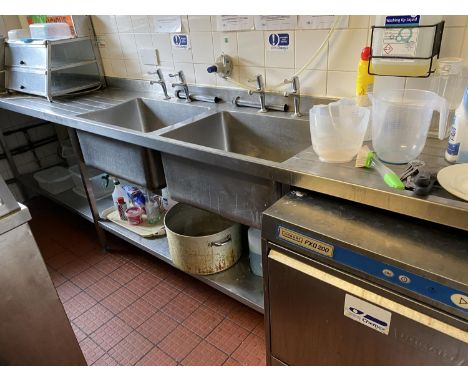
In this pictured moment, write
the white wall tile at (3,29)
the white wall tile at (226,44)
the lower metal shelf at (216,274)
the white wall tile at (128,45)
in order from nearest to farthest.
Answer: the lower metal shelf at (216,274), the white wall tile at (226,44), the white wall tile at (128,45), the white wall tile at (3,29)

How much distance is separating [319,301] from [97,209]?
66.9 inches

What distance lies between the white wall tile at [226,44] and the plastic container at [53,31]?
1.05 metres

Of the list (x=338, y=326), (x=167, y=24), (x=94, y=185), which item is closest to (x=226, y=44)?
(x=167, y=24)

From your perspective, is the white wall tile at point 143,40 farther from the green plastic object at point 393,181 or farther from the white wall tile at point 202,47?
the green plastic object at point 393,181

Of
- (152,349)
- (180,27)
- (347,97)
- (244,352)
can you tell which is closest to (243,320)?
(244,352)

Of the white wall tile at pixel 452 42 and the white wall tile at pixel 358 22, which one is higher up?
the white wall tile at pixel 358 22

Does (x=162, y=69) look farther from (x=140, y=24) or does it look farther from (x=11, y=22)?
(x=11, y=22)

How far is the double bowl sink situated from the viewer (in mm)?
1246

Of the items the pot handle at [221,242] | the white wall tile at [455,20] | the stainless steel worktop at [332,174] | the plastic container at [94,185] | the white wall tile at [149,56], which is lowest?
the plastic container at [94,185]

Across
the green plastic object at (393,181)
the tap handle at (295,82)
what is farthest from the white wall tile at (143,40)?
the green plastic object at (393,181)

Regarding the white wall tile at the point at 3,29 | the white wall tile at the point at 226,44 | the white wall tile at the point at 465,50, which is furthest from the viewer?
the white wall tile at the point at 3,29

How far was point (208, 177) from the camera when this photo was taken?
133cm

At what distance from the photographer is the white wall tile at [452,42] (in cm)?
113

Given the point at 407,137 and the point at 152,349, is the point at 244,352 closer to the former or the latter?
the point at 152,349
